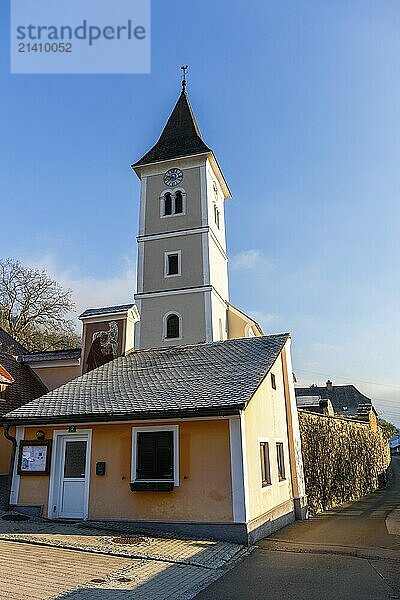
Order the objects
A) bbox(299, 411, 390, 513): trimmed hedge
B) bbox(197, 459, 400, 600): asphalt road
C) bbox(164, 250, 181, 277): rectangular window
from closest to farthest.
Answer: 1. bbox(197, 459, 400, 600): asphalt road
2. bbox(299, 411, 390, 513): trimmed hedge
3. bbox(164, 250, 181, 277): rectangular window

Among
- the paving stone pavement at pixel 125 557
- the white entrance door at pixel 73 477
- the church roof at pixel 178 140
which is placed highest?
the church roof at pixel 178 140

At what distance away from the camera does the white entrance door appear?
12.7 m

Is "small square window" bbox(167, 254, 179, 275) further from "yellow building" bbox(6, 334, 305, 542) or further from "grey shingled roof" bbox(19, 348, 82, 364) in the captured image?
"yellow building" bbox(6, 334, 305, 542)

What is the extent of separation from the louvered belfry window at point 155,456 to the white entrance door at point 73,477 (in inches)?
62.7

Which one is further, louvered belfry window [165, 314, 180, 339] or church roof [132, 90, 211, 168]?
church roof [132, 90, 211, 168]

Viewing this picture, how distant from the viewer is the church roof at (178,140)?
31.2 m

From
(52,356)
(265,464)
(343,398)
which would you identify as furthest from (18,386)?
(343,398)

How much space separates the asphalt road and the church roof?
920 inches

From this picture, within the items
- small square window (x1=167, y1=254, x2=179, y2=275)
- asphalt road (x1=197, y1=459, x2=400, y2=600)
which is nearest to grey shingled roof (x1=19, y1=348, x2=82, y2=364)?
small square window (x1=167, y1=254, x2=179, y2=275)

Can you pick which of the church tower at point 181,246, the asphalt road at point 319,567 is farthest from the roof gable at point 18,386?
the asphalt road at point 319,567

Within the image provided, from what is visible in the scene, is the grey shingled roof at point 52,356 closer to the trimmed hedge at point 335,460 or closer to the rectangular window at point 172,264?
the rectangular window at point 172,264

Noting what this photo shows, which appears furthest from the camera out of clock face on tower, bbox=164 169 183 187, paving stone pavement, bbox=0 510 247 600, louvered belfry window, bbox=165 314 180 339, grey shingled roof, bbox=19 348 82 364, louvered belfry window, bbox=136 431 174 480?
clock face on tower, bbox=164 169 183 187

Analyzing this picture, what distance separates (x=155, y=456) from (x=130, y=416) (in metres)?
1.21

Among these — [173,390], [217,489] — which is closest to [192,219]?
[173,390]
